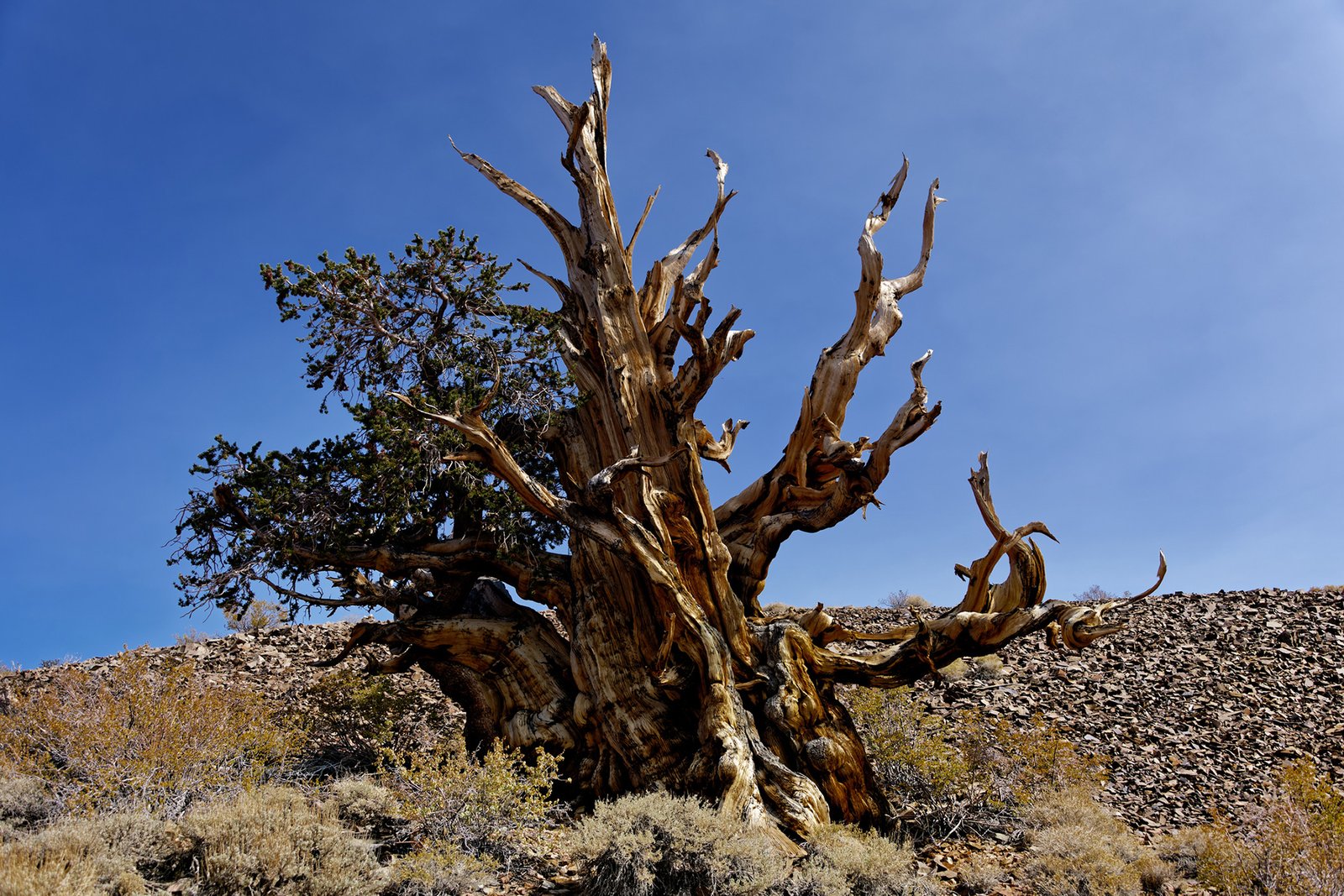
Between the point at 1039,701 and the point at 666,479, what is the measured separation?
640 centimetres

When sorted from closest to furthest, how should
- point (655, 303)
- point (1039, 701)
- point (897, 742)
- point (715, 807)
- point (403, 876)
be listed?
point (403, 876) → point (715, 807) → point (897, 742) → point (655, 303) → point (1039, 701)

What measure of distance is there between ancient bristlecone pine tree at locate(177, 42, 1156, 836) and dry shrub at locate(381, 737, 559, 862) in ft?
4.89

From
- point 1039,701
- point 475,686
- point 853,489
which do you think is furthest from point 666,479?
point 1039,701

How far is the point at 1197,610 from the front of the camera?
15266mm

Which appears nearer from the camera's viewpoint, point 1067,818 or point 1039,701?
point 1067,818

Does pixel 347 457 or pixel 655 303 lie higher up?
pixel 655 303

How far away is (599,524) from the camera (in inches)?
353

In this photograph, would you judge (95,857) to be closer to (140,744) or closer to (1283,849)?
(140,744)

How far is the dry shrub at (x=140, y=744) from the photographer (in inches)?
301

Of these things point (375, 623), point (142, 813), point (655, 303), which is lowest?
point (142, 813)

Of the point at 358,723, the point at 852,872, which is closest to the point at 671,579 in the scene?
→ the point at 852,872

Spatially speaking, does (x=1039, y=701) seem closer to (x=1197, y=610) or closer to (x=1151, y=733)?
(x=1151, y=733)

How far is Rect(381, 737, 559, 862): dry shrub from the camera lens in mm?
7117

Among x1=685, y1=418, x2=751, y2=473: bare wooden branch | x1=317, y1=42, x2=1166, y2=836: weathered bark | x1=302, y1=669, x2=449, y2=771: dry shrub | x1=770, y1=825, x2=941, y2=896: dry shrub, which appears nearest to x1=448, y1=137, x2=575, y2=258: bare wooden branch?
x1=317, y1=42, x2=1166, y2=836: weathered bark
